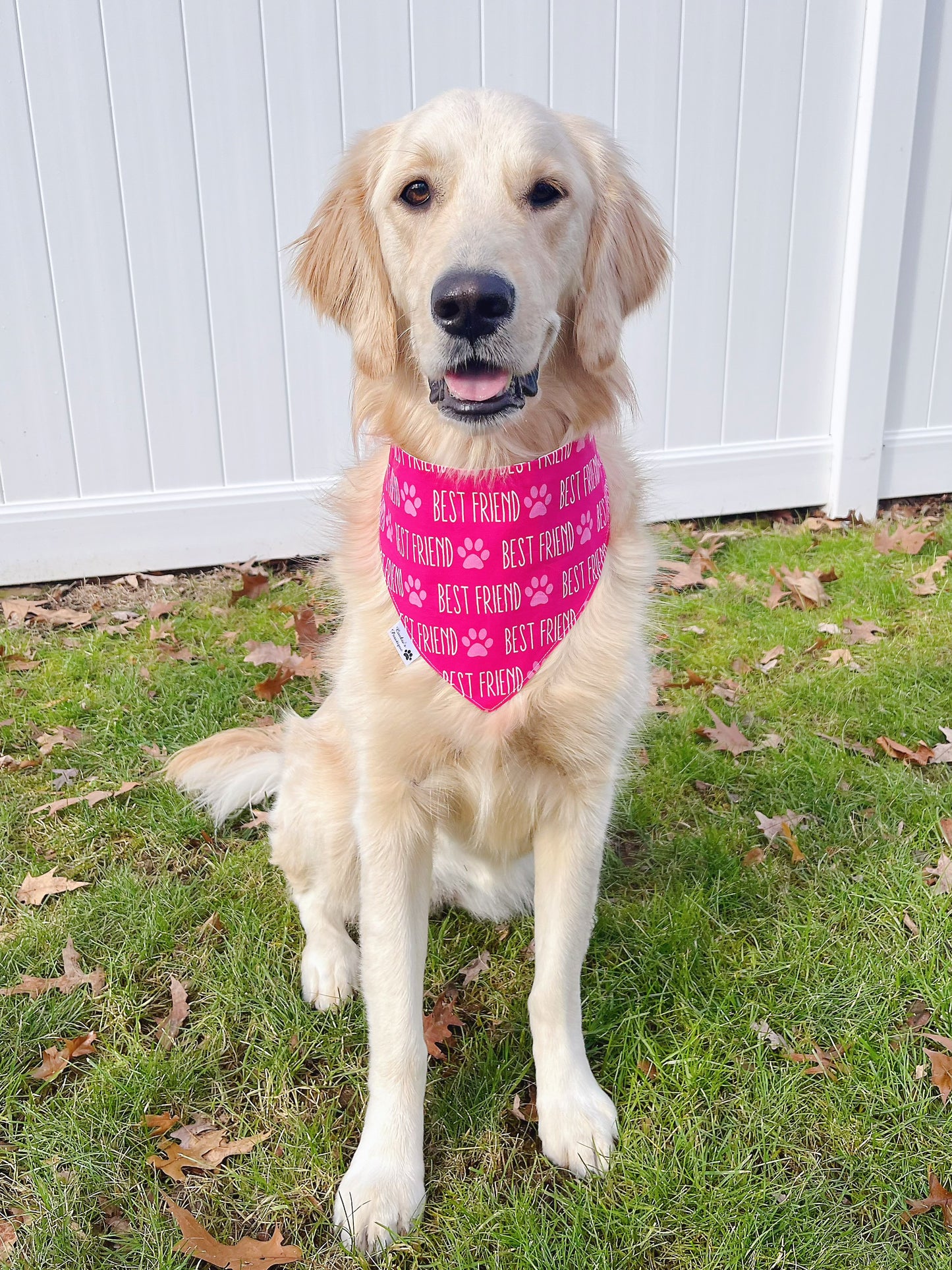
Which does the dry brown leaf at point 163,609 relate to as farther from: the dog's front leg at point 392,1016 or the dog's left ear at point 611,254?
the dog's left ear at point 611,254

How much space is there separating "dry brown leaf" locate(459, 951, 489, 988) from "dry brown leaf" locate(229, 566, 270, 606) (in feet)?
8.09

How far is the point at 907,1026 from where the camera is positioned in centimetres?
197

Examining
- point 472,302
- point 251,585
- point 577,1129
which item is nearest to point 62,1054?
point 577,1129

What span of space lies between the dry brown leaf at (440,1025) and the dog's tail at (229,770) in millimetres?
806

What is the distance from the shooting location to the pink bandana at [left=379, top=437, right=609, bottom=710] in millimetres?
1789

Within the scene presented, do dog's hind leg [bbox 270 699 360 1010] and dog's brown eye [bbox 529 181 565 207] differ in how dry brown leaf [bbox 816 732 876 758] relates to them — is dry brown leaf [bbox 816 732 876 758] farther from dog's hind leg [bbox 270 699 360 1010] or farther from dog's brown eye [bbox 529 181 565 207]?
dog's brown eye [bbox 529 181 565 207]

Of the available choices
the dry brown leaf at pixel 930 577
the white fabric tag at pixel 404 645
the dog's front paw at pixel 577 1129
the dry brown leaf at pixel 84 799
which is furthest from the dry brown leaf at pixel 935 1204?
the dry brown leaf at pixel 930 577

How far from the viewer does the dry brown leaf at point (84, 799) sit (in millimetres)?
2805

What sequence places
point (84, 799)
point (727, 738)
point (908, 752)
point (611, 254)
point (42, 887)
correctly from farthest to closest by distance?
point (727, 738)
point (908, 752)
point (84, 799)
point (42, 887)
point (611, 254)

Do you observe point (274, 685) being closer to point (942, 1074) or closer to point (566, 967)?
point (566, 967)

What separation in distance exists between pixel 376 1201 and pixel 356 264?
5.99ft

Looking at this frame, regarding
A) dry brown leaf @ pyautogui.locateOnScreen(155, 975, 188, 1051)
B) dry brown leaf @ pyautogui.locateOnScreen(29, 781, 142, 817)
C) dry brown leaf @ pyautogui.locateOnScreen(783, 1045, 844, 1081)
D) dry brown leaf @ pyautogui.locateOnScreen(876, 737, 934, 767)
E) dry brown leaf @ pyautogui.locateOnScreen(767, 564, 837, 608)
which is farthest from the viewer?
dry brown leaf @ pyautogui.locateOnScreen(767, 564, 837, 608)

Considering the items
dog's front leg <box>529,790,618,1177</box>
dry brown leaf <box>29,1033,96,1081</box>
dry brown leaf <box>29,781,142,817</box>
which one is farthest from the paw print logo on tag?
dry brown leaf <box>29,781,142,817</box>

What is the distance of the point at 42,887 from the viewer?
2.48 m
